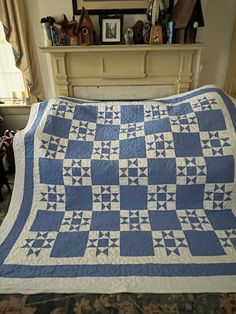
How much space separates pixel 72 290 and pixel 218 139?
4.17ft

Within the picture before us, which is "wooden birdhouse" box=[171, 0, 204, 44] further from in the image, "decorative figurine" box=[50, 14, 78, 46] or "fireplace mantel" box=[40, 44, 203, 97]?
"decorative figurine" box=[50, 14, 78, 46]

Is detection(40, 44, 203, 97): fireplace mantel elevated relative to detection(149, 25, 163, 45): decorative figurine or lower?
lower

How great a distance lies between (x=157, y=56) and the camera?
213cm

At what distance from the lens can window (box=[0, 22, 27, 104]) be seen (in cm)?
263

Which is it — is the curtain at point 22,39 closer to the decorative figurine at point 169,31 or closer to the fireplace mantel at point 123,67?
the fireplace mantel at point 123,67

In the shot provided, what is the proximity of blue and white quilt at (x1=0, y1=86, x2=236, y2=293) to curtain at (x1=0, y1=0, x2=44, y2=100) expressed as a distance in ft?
2.65

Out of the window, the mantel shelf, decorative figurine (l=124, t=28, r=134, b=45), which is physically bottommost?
the window

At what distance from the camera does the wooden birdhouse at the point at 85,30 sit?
1.95 meters

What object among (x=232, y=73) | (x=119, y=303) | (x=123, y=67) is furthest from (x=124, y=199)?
(x=232, y=73)

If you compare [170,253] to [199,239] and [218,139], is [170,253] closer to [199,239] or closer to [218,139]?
[199,239]

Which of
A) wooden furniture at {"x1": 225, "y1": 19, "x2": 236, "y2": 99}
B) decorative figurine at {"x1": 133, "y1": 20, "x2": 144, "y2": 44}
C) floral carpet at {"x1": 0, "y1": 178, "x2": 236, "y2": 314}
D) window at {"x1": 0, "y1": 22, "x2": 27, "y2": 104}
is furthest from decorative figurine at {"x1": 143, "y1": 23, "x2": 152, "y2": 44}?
floral carpet at {"x1": 0, "y1": 178, "x2": 236, "y2": 314}

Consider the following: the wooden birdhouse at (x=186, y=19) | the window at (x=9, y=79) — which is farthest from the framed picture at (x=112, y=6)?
the window at (x=9, y=79)

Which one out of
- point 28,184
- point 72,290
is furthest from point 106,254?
point 28,184

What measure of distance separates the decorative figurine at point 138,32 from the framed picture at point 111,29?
0.43ft
